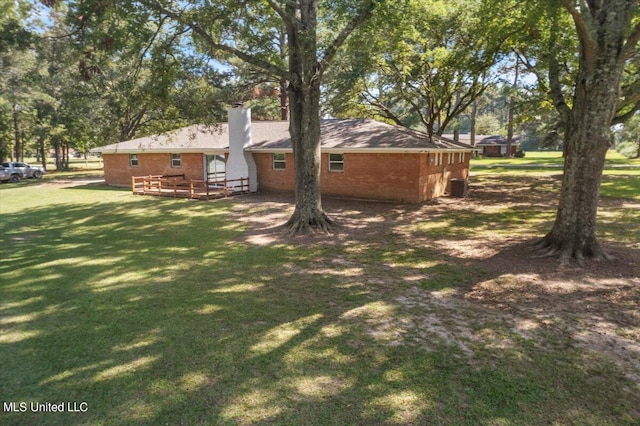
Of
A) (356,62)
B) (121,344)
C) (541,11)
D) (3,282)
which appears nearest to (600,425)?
(121,344)

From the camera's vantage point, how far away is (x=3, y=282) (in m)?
7.95

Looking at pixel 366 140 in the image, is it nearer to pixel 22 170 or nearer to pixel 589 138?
pixel 589 138

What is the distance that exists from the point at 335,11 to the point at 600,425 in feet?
39.3

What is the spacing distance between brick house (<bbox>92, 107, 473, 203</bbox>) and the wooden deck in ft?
2.05

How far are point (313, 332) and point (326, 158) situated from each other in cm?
1475

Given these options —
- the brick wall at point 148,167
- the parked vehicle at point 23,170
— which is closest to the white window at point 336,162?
the brick wall at point 148,167

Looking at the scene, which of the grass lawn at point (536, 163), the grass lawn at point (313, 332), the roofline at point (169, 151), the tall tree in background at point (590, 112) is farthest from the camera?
the grass lawn at point (536, 163)

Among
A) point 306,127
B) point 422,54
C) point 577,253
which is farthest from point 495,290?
point 422,54

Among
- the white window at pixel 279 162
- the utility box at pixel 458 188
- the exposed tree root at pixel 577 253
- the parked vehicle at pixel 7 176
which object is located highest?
the white window at pixel 279 162

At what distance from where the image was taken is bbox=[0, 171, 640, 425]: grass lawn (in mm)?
4059

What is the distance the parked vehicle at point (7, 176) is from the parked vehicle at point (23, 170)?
16 centimetres

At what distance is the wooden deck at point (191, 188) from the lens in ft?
67.8

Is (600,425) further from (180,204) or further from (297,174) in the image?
(180,204)

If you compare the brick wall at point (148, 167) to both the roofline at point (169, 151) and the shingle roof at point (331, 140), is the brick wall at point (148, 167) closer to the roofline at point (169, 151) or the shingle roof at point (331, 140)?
the roofline at point (169, 151)
